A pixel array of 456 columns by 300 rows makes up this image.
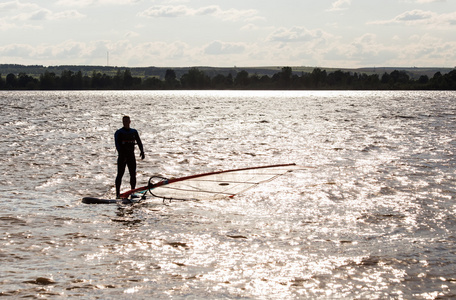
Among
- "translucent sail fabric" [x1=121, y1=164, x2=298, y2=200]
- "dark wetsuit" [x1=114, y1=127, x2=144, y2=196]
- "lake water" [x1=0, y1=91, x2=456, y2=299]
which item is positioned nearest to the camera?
"lake water" [x1=0, y1=91, x2=456, y2=299]

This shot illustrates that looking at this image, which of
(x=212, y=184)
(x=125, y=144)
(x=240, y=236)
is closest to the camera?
(x=240, y=236)

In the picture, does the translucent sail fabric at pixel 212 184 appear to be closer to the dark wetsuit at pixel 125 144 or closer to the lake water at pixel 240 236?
the lake water at pixel 240 236

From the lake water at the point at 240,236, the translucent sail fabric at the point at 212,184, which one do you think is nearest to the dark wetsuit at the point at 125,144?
the translucent sail fabric at the point at 212,184

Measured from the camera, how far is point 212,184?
63.3 ft

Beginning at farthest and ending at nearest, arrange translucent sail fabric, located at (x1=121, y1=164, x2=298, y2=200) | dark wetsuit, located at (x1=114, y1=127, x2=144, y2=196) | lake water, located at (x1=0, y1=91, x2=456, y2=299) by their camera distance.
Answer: translucent sail fabric, located at (x1=121, y1=164, x2=298, y2=200), dark wetsuit, located at (x1=114, y1=127, x2=144, y2=196), lake water, located at (x1=0, y1=91, x2=456, y2=299)

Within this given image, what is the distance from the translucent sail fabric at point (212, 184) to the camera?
17825 mm

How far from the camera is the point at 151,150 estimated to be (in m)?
32.4

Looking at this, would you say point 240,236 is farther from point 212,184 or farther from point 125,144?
point 212,184

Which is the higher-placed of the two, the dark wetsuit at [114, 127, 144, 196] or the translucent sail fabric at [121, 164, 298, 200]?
the dark wetsuit at [114, 127, 144, 196]

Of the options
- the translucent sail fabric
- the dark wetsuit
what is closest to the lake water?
the translucent sail fabric

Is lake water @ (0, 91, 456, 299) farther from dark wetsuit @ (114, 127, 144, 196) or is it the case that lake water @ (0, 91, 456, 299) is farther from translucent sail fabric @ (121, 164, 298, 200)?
dark wetsuit @ (114, 127, 144, 196)

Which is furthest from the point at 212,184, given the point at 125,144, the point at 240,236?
the point at 240,236

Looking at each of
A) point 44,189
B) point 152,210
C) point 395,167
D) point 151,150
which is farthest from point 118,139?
point 151,150

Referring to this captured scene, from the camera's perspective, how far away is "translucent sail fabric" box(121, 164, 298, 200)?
1783 centimetres
